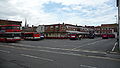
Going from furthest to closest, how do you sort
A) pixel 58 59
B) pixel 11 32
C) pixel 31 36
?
pixel 31 36 → pixel 11 32 → pixel 58 59

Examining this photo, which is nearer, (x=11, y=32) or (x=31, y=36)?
(x=11, y=32)

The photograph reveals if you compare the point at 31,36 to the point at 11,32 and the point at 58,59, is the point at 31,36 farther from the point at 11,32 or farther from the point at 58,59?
the point at 58,59

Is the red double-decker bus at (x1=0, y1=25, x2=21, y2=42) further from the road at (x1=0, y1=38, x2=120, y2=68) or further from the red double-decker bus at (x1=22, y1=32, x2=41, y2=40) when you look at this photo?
the road at (x1=0, y1=38, x2=120, y2=68)

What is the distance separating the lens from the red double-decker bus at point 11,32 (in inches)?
981

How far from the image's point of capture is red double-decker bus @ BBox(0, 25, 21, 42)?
2491cm

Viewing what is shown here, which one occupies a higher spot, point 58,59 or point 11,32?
point 11,32

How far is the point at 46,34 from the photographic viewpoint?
55500 mm

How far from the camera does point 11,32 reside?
25.0m

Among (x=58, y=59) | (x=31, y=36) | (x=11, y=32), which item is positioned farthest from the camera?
(x=31, y=36)

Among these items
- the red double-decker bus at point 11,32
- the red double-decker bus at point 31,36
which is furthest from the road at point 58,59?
the red double-decker bus at point 31,36

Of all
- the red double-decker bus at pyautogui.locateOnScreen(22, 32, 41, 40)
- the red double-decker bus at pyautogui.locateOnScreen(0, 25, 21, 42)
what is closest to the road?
the red double-decker bus at pyautogui.locateOnScreen(0, 25, 21, 42)

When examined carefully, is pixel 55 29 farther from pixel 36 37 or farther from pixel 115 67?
pixel 115 67

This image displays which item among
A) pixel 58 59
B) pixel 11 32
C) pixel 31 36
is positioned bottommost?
pixel 58 59

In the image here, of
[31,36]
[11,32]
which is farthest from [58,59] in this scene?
[31,36]
